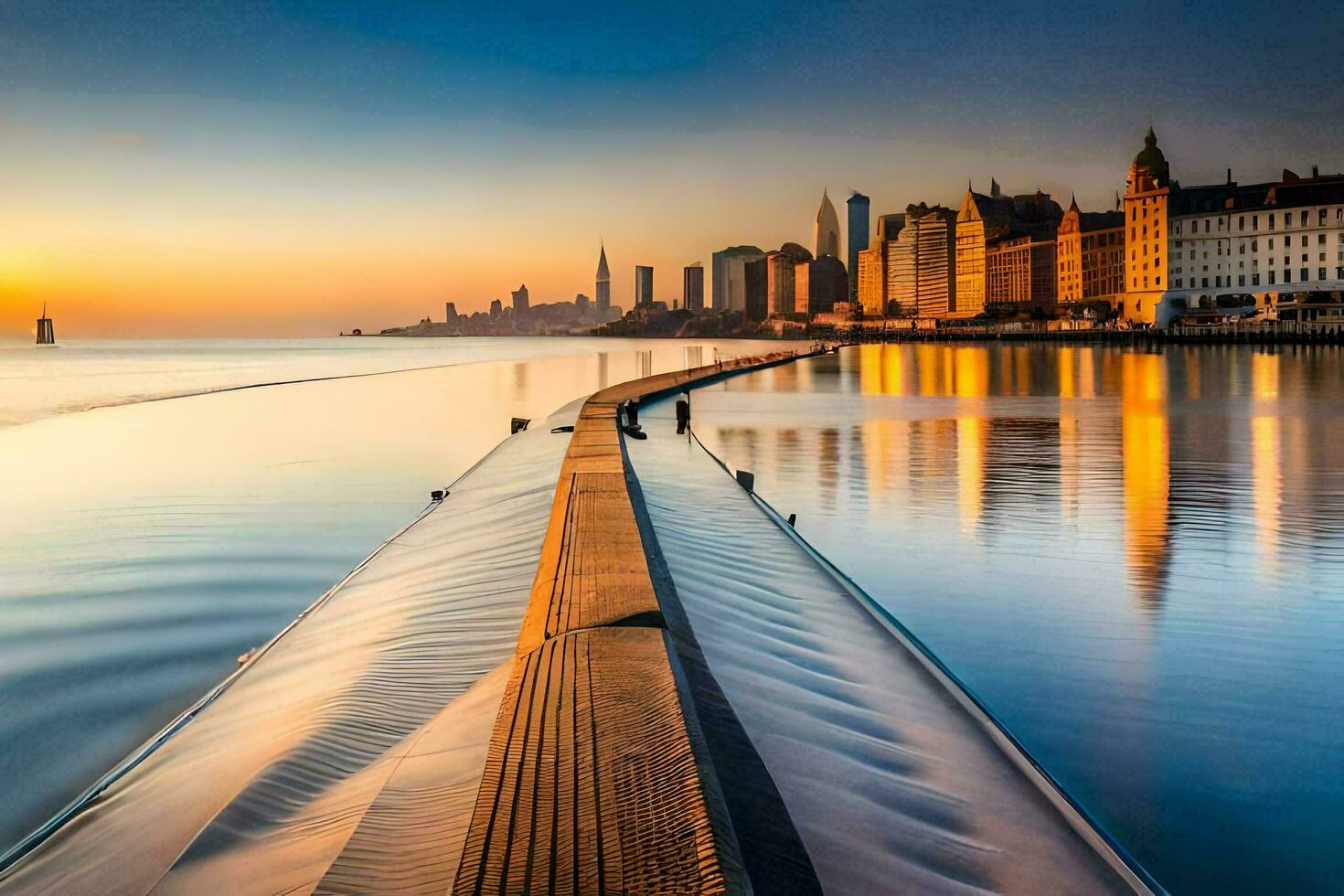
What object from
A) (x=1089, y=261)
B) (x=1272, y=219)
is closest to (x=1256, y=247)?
(x=1272, y=219)

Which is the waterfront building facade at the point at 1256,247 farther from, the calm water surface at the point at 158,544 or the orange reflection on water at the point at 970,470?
the calm water surface at the point at 158,544

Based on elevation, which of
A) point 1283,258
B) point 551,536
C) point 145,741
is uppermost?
point 1283,258

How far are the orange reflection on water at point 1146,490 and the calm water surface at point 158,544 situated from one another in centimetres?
688

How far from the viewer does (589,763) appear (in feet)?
8.72

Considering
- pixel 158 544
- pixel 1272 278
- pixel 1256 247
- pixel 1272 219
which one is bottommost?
pixel 158 544

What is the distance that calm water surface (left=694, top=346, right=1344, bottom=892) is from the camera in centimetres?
434

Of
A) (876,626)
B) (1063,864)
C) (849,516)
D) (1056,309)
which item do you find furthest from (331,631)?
(1056,309)

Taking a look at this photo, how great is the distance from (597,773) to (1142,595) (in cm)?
632

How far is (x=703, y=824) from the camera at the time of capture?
7.40 ft

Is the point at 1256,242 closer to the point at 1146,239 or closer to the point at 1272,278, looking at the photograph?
the point at 1272,278

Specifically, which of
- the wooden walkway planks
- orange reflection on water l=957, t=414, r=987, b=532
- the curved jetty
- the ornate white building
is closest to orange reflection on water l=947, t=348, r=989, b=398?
orange reflection on water l=957, t=414, r=987, b=532

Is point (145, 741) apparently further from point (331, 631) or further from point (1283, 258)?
point (1283, 258)

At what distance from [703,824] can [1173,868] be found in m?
2.50

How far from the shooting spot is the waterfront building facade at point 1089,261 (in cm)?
15612
